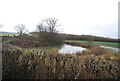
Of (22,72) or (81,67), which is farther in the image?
(81,67)

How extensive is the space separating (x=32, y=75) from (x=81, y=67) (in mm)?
1137

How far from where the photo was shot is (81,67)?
7.74 feet

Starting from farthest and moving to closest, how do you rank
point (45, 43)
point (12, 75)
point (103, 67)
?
point (45, 43) → point (103, 67) → point (12, 75)

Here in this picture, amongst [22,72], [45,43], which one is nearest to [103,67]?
[22,72]

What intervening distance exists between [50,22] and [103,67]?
20.9m

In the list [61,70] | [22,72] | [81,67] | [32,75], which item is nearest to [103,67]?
[81,67]

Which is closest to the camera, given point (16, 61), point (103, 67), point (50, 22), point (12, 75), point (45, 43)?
point (12, 75)

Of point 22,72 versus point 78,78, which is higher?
point 22,72

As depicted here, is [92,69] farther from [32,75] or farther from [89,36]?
[89,36]

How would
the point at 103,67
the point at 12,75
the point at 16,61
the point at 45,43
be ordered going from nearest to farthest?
the point at 12,75
the point at 16,61
the point at 103,67
the point at 45,43

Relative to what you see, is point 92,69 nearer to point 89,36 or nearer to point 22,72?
point 22,72

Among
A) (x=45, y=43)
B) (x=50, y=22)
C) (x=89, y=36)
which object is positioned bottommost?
(x=45, y=43)

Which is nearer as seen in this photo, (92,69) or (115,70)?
(92,69)

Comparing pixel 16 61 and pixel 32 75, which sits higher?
pixel 16 61
